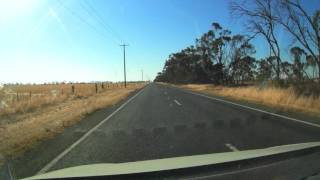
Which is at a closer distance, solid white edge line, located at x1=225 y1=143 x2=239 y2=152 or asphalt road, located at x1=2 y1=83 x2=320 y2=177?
asphalt road, located at x1=2 y1=83 x2=320 y2=177

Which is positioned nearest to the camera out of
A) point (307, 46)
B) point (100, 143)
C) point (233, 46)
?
point (100, 143)

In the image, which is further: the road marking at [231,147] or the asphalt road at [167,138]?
the road marking at [231,147]

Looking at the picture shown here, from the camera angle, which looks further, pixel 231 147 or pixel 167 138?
pixel 167 138

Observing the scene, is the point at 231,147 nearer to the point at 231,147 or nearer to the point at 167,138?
the point at 231,147

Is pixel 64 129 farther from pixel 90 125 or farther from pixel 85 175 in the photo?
pixel 85 175

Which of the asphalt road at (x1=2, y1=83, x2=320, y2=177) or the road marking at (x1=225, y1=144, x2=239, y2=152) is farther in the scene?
the road marking at (x1=225, y1=144, x2=239, y2=152)

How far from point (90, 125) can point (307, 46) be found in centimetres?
2277

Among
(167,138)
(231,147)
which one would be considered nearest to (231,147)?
(231,147)

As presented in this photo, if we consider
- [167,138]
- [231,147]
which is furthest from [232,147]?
[167,138]

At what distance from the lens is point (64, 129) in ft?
50.4

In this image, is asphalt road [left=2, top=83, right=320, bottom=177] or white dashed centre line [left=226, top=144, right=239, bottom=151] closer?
asphalt road [left=2, top=83, right=320, bottom=177]

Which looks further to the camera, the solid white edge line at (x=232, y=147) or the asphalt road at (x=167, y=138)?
the solid white edge line at (x=232, y=147)

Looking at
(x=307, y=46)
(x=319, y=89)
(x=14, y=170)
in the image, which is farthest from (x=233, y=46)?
(x=14, y=170)

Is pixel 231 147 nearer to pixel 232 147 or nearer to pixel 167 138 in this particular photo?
pixel 232 147
